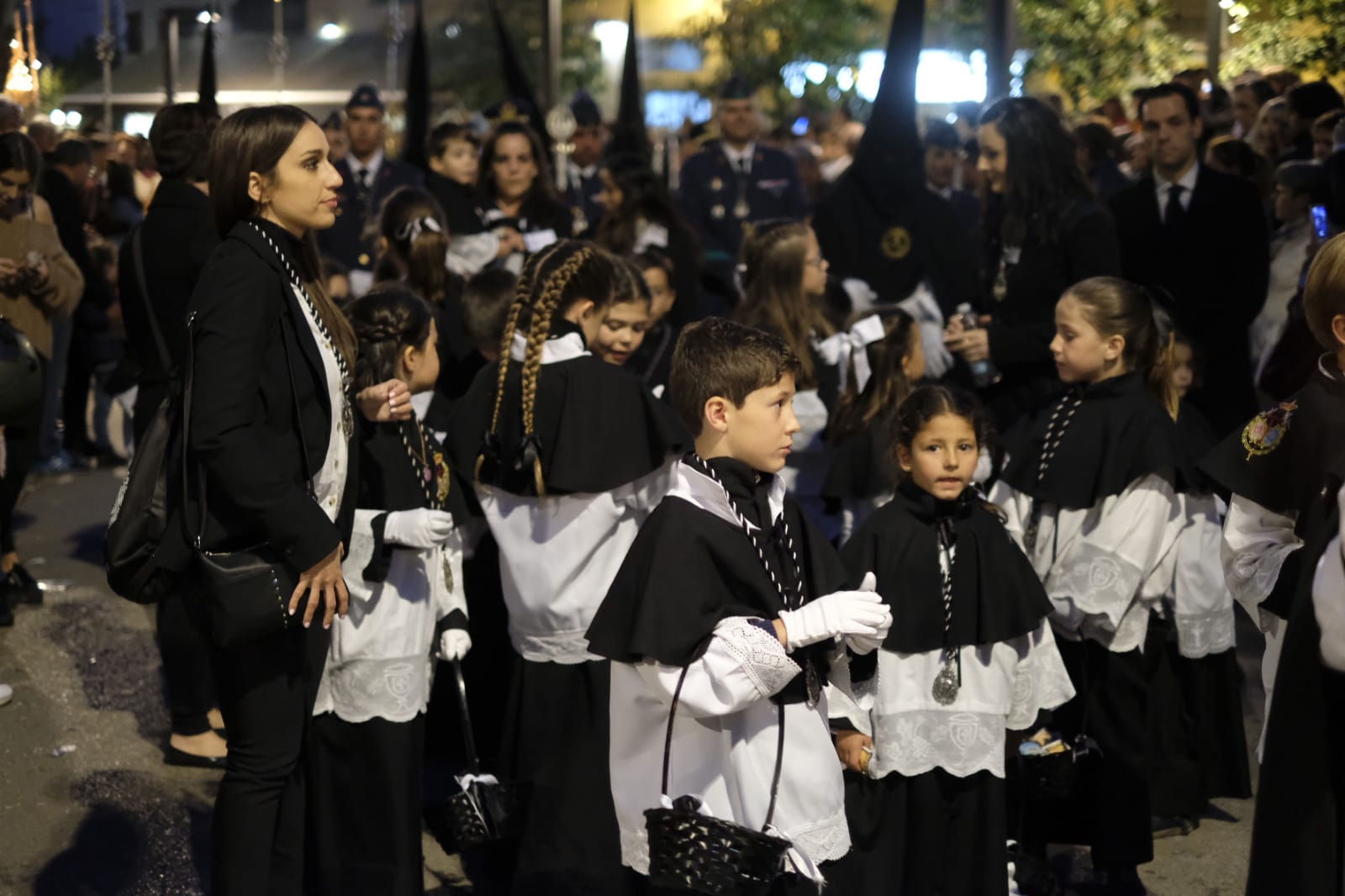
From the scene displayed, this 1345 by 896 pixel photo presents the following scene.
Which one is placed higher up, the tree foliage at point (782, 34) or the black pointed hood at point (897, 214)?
the tree foliage at point (782, 34)

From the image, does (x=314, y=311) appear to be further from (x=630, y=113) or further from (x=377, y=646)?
(x=630, y=113)

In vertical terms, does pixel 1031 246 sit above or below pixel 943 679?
above

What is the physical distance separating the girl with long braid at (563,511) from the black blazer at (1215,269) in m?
3.12

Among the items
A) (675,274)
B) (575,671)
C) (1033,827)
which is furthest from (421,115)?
(1033,827)

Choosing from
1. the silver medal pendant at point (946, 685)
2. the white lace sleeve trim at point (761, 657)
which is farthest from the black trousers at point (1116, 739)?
the white lace sleeve trim at point (761, 657)

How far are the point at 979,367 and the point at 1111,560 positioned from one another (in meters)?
1.42

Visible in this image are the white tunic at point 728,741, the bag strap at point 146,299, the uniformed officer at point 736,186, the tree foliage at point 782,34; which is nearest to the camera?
the white tunic at point 728,741

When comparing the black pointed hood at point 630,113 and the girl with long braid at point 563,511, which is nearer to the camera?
the girl with long braid at point 563,511

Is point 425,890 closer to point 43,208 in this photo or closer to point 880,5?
point 43,208

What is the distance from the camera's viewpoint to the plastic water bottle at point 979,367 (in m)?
6.24

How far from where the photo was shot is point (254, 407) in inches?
153

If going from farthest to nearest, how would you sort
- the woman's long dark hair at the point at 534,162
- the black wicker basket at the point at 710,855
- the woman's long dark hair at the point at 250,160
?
the woman's long dark hair at the point at 534,162
the woman's long dark hair at the point at 250,160
the black wicker basket at the point at 710,855

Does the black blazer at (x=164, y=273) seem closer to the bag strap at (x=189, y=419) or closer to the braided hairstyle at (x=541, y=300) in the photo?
the braided hairstyle at (x=541, y=300)

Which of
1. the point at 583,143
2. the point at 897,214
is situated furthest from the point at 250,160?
the point at 583,143
